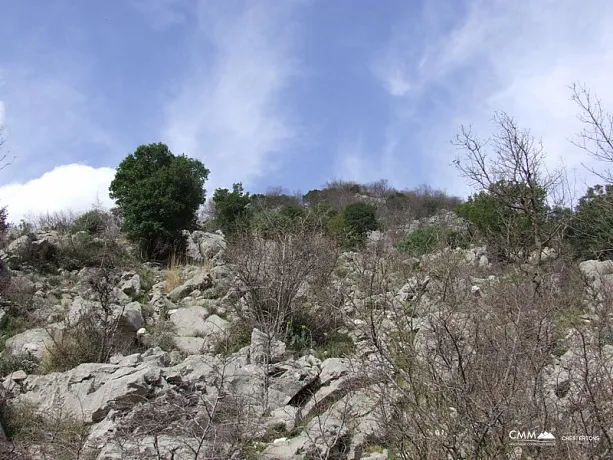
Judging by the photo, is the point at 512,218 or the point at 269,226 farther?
the point at 269,226

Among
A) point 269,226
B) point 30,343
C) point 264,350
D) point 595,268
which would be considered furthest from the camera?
point 269,226

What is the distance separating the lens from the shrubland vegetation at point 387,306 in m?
3.11

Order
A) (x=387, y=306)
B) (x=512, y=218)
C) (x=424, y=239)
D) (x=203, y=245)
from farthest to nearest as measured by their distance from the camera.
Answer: (x=424, y=239) < (x=203, y=245) < (x=512, y=218) < (x=387, y=306)

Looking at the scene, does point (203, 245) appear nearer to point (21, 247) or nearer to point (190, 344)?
point (21, 247)

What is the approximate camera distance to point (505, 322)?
3.77m

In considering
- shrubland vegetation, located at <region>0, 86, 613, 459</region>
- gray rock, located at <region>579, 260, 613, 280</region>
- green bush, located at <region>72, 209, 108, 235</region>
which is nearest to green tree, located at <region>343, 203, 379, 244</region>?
shrubland vegetation, located at <region>0, 86, 613, 459</region>

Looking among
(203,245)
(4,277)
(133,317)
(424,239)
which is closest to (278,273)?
(133,317)

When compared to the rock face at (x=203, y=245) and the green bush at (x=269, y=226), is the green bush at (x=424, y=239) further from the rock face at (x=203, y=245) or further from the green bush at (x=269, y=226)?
the rock face at (x=203, y=245)

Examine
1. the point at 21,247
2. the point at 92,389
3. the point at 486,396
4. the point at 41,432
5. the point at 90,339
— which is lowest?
the point at 41,432

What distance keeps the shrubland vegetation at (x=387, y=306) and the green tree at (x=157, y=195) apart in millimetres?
48

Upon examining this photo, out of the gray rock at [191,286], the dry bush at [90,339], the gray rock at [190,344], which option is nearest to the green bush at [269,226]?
the gray rock at [191,286]

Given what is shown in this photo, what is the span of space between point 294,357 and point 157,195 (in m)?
→ 8.88

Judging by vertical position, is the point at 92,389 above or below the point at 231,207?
below

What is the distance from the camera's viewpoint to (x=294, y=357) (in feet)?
26.9
